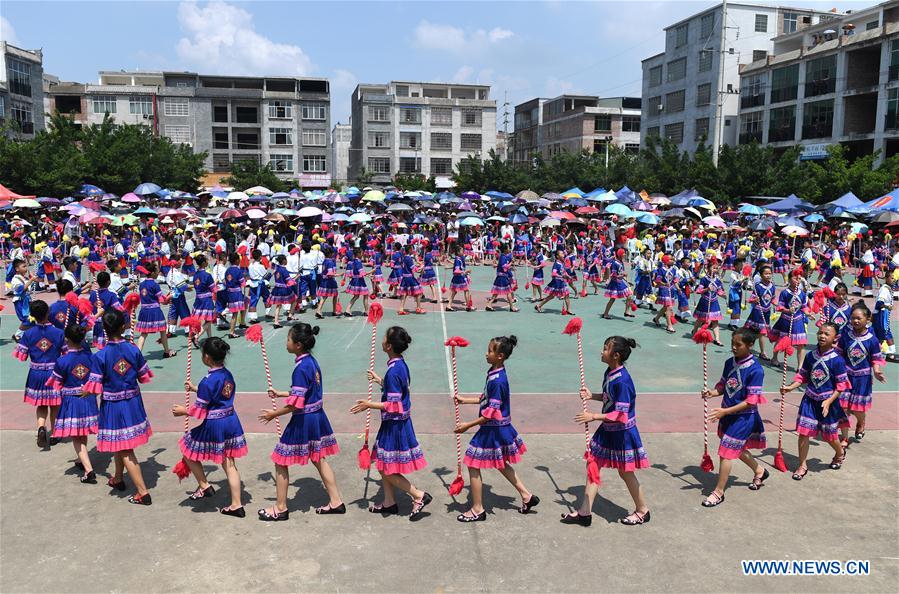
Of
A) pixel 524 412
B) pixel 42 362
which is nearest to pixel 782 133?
pixel 524 412

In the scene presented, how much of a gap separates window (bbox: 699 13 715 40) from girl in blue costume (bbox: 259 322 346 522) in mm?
56426

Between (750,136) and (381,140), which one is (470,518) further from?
(381,140)

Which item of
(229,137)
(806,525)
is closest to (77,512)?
(806,525)

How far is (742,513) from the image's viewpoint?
6938 millimetres

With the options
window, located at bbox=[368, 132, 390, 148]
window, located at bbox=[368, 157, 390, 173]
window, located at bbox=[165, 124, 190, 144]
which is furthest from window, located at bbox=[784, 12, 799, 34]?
window, located at bbox=[165, 124, 190, 144]

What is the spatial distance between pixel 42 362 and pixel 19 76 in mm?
52494

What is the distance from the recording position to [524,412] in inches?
397

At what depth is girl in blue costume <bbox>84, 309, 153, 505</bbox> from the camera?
6852mm

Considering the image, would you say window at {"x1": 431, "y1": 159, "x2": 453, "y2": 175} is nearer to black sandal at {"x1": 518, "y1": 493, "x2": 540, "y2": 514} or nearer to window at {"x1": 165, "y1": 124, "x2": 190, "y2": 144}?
window at {"x1": 165, "y1": 124, "x2": 190, "y2": 144}

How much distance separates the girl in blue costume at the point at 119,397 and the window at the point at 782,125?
155ft

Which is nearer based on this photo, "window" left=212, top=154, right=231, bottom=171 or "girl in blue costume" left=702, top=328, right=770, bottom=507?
"girl in blue costume" left=702, top=328, right=770, bottom=507

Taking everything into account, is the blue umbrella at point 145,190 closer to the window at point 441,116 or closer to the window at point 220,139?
the window at point 220,139

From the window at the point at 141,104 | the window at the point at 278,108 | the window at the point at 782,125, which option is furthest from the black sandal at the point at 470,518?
the window at the point at 141,104

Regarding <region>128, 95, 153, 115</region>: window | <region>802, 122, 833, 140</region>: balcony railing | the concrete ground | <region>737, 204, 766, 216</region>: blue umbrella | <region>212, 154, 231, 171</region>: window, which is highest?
<region>128, 95, 153, 115</region>: window
